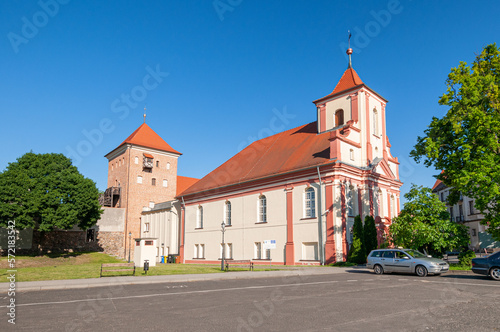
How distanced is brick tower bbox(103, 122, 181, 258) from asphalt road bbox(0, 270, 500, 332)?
42230 millimetres

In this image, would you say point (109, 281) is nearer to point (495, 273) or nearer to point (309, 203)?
point (495, 273)

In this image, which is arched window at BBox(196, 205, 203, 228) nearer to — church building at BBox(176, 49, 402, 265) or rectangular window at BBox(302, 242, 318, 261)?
church building at BBox(176, 49, 402, 265)

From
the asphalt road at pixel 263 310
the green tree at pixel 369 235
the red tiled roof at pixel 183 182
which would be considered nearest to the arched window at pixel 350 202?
the green tree at pixel 369 235

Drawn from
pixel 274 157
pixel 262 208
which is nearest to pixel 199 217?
pixel 262 208

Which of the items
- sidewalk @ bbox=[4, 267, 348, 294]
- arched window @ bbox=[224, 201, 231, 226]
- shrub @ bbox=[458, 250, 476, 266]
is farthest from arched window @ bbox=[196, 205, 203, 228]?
shrub @ bbox=[458, 250, 476, 266]

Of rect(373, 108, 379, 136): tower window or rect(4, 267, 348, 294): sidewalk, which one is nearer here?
rect(4, 267, 348, 294): sidewalk

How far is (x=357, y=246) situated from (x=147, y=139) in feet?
131

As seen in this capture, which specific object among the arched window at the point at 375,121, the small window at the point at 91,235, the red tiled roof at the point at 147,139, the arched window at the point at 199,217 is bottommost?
the small window at the point at 91,235

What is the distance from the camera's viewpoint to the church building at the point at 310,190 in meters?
30.9

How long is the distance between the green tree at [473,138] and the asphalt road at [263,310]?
8836mm

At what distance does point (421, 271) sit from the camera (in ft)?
64.6

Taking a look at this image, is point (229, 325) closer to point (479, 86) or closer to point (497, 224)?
point (497, 224)

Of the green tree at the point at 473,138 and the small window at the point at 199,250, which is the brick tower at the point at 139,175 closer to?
the small window at the point at 199,250

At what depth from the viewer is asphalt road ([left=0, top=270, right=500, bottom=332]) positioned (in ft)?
24.3
